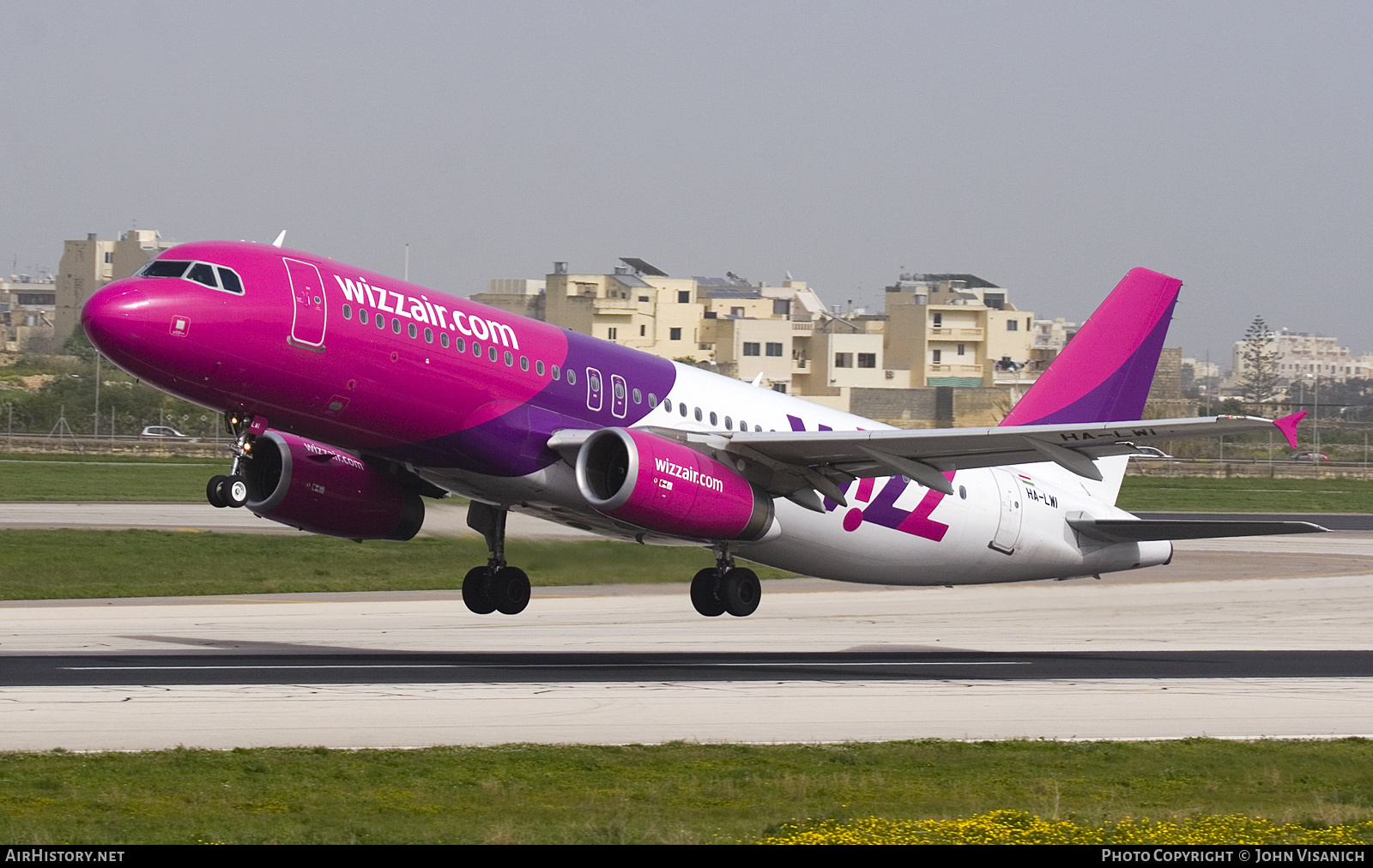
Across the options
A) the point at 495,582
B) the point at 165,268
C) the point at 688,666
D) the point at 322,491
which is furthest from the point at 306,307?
the point at 688,666

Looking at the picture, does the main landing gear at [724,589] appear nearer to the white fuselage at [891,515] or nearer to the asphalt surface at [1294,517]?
the white fuselage at [891,515]

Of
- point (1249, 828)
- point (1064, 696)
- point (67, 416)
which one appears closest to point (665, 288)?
point (67, 416)

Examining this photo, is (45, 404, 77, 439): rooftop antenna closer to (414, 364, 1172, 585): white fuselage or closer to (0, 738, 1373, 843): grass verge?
(414, 364, 1172, 585): white fuselage

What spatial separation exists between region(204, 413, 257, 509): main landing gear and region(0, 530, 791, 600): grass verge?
38.0 ft

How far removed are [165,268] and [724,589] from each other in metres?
12.3

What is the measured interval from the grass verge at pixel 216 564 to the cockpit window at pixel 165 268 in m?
14.0

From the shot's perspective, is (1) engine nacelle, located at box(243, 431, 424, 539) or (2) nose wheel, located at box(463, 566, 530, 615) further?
(2) nose wheel, located at box(463, 566, 530, 615)

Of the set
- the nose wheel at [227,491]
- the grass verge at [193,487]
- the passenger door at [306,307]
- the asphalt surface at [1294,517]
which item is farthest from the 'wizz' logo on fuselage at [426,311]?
the asphalt surface at [1294,517]

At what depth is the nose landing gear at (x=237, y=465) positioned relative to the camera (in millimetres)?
25834

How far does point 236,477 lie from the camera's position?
26.6 m

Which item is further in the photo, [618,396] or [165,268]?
[618,396]

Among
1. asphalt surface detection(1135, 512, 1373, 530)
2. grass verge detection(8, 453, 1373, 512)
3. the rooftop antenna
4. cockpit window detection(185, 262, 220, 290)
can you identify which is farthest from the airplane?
the rooftop antenna

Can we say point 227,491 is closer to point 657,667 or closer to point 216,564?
point 657,667

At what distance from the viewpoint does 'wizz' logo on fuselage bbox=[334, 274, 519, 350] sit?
27.7 m
